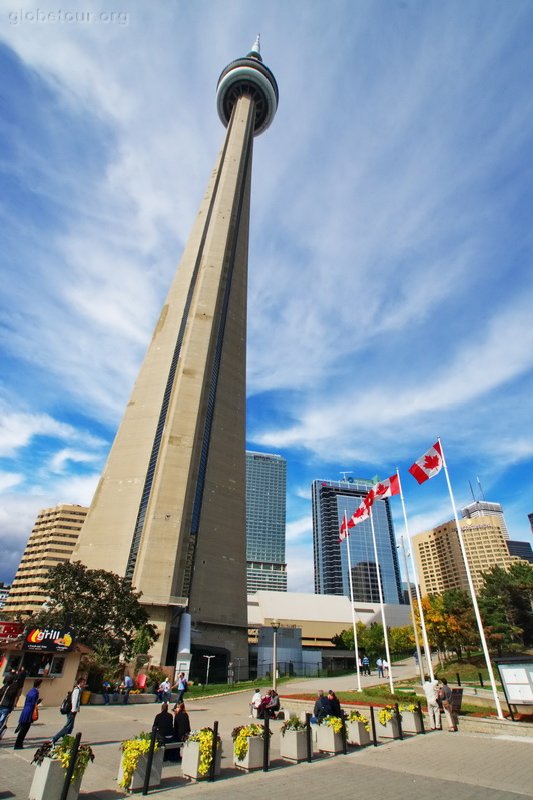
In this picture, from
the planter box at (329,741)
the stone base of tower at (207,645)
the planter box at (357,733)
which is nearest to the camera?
the planter box at (329,741)

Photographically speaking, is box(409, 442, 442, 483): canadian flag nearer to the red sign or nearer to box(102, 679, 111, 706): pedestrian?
box(102, 679, 111, 706): pedestrian

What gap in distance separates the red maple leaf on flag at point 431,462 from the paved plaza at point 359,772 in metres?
9.42

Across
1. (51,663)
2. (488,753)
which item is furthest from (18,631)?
(488,753)

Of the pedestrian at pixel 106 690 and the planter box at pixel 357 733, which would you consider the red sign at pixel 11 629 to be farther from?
the planter box at pixel 357 733

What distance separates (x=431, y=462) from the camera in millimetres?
19266

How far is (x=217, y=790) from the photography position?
7520 mm

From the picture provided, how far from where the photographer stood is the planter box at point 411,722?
13.2m

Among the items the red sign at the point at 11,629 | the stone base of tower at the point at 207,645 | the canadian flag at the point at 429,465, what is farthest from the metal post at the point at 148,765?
the stone base of tower at the point at 207,645

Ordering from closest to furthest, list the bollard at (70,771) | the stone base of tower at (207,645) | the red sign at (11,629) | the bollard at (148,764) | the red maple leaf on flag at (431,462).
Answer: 1. the bollard at (70,771)
2. the bollard at (148,764)
3. the red maple leaf on flag at (431,462)
4. the red sign at (11,629)
5. the stone base of tower at (207,645)

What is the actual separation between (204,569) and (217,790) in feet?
129

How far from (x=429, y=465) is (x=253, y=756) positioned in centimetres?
1350

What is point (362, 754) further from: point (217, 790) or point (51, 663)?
point (51, 663)

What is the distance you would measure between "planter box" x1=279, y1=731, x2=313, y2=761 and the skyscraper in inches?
1213

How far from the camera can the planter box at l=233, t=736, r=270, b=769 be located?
8.91 m
